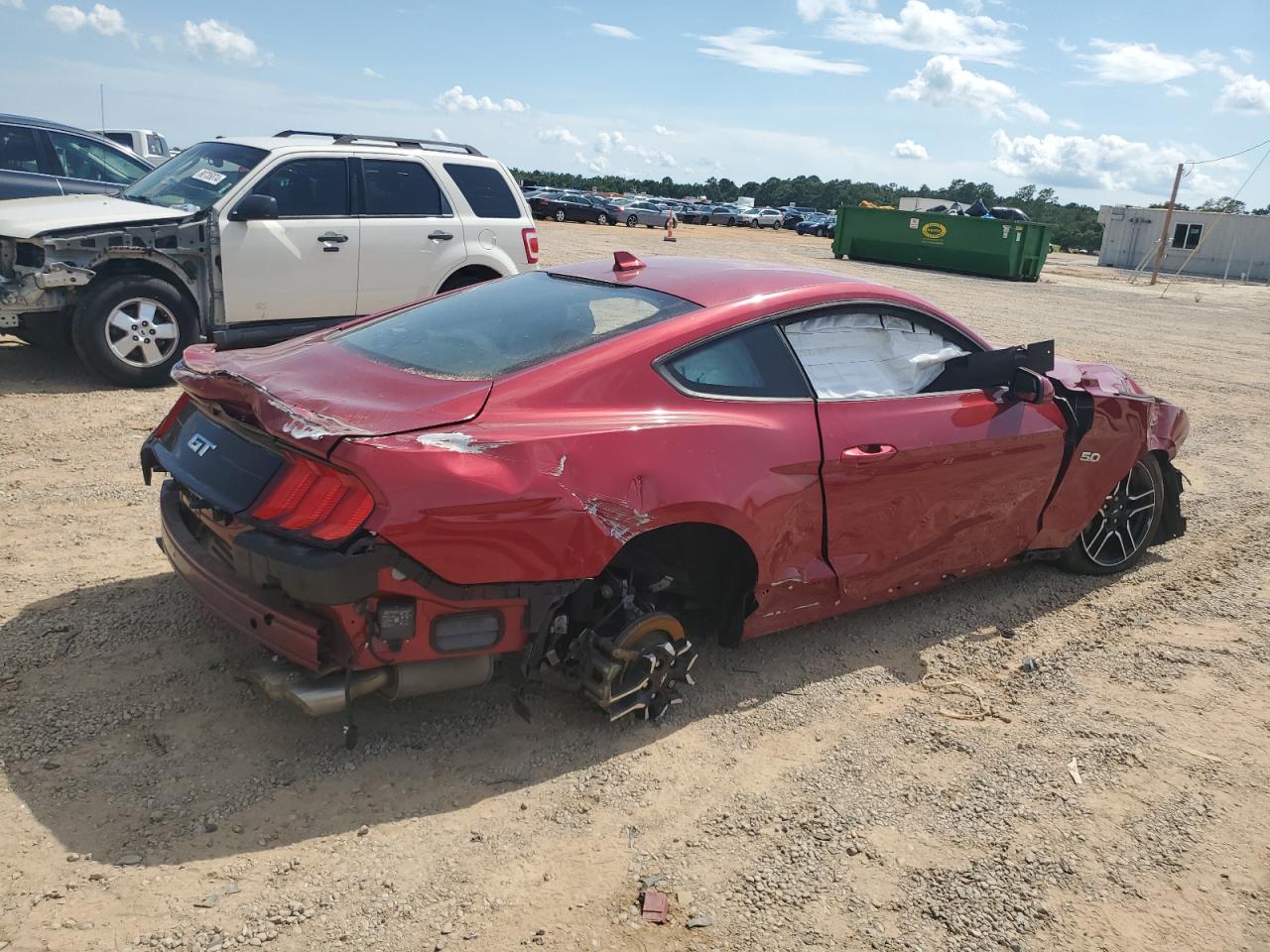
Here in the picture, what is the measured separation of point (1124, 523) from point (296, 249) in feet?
20.1

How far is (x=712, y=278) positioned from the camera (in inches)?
151

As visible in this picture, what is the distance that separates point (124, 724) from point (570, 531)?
5.38 feet

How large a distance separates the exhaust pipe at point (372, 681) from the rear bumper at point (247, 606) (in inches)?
3.7

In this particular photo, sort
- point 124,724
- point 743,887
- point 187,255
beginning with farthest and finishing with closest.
Answer: point 187,255 < point 124,724 < point 743,887

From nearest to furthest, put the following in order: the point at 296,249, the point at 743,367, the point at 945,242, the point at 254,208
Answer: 1. the point at 743,367
2. the point at 254,208
3. the point at 296,249
4. the point at 945,242

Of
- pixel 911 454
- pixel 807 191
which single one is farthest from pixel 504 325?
pixel 807 191

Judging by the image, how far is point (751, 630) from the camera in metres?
3.66

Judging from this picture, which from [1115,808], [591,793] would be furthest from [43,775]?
[1115,808]

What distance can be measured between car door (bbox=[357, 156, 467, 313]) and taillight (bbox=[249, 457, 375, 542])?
5.57 metres

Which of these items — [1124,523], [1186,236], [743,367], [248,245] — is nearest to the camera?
[743,367]

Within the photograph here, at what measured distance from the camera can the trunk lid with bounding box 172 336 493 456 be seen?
280 cm

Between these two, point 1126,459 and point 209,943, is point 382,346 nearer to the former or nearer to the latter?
point 209,943

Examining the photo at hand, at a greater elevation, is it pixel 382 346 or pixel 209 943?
pixel 382 346

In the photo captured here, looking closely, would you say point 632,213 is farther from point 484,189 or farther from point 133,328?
point 133,328
